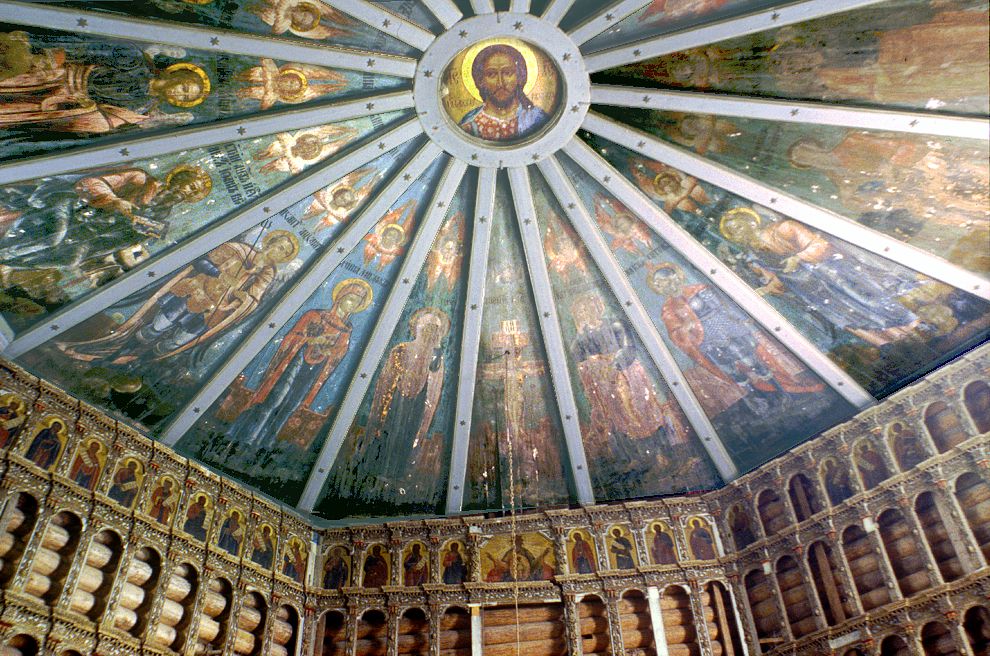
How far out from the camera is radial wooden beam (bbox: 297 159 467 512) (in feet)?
49.7

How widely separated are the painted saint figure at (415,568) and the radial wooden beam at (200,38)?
871 cm

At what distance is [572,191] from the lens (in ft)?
48.7

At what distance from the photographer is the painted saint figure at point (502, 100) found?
13.5m

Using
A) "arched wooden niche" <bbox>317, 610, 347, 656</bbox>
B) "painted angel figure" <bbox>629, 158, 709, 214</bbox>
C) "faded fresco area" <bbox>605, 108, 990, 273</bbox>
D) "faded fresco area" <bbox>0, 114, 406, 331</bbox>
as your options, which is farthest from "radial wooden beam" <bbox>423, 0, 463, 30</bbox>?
"arched wooden niche" <bbox>317, 610, 347, 656</bbox>

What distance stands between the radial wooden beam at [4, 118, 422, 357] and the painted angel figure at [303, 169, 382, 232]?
0.59 ft

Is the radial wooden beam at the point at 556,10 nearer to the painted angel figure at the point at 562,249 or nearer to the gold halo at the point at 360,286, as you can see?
the painted angel figure at the point at 562,249

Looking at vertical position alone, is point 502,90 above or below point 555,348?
above

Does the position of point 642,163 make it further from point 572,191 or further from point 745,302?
point 745,302

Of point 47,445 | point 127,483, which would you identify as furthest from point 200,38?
point 127,483

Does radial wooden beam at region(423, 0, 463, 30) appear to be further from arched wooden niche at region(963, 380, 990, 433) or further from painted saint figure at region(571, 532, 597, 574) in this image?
arched wooden niche at region(963, 380, 990, 433)

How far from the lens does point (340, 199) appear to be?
14617 millimetres

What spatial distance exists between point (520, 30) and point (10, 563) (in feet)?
35.8

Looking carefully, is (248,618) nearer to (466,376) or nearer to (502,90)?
(466,376)

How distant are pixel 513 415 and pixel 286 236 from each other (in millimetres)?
5645
